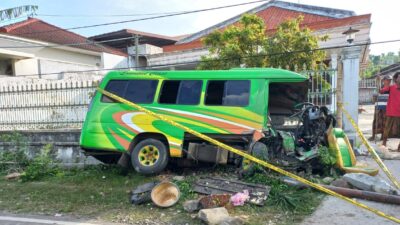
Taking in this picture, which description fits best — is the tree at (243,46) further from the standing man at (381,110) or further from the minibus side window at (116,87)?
the minibus side window at (116,87)

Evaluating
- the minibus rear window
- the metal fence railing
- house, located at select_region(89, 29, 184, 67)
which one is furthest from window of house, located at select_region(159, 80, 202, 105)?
house, located at select_region(89, 29, 184, 67)

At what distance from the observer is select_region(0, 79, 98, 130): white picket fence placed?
→ 10414 millimetres

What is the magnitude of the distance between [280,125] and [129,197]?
4.01 m

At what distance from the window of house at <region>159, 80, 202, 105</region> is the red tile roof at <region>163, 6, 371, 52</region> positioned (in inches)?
307

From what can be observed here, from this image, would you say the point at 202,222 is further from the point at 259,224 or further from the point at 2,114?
the point at 2,114

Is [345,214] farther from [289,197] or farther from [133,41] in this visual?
[133,41]

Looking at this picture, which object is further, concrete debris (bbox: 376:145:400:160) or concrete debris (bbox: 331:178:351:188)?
concrete debris (bbox: 376:145:400:160)

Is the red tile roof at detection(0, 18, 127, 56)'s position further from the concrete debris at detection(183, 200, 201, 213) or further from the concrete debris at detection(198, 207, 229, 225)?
the concrete debris at detection(198, 207, 229, 225)

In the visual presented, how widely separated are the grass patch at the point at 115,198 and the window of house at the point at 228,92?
147 centimetres

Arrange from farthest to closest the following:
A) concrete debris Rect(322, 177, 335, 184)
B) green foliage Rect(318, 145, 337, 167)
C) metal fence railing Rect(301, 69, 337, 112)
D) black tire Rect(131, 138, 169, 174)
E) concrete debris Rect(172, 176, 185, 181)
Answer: metal fence railing Rect(301, 69, 337, 112) → black tire Rect(131, 138, 169, 174) → concrete debris Rect(172, 176, 185, 181) → green foliage Rect(318, 145, 337, 167) → concrete debris Rect(322, 177, 335, 184)

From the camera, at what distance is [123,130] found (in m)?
6.77

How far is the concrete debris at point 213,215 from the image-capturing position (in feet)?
14.0

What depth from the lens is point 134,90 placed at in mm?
6934

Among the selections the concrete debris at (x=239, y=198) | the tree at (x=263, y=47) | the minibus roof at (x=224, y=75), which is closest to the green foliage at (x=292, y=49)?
the tree at (x=263, y=47)
